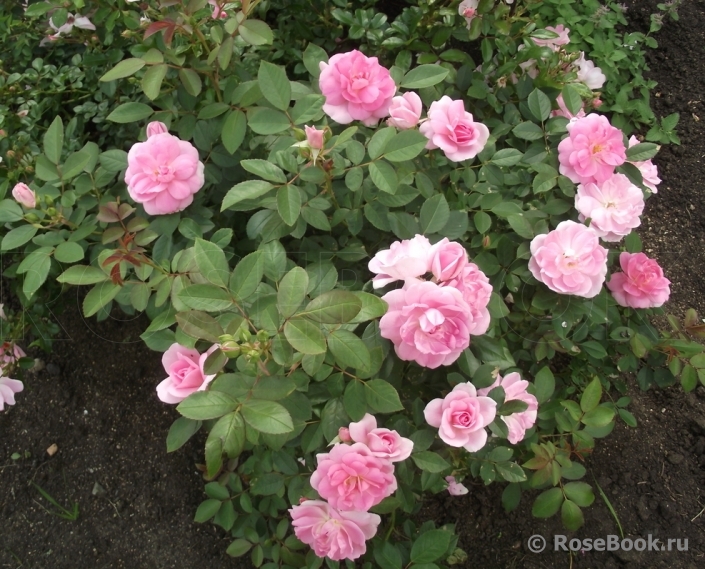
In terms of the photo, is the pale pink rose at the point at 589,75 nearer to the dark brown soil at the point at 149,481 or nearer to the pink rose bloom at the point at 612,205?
the pink rose bloom at the point at 612,205

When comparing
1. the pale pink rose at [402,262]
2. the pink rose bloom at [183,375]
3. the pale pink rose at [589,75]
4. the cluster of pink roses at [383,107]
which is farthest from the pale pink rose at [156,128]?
the pale pink rose at [589,75]

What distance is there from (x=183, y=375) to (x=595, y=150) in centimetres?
100

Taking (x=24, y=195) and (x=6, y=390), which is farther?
(x=6, y=390)

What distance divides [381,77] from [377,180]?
0.24 m

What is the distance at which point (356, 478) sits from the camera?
3.29ft

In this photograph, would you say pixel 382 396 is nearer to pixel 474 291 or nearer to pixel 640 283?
pixel 474 291

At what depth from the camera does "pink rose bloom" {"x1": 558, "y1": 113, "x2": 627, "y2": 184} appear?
1237 millimetres

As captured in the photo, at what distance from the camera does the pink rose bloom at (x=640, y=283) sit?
1.36 metres

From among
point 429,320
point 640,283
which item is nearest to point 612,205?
point 640,283

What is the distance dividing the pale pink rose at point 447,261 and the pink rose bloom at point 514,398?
1.12 ft

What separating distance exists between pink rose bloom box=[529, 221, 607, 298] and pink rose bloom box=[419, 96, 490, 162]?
0.25 m

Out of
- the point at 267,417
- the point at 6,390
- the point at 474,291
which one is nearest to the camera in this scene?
the point at 267,417

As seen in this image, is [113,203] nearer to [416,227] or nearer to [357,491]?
[416,227]

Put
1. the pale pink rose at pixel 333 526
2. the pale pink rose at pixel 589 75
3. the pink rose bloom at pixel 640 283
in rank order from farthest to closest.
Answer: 1. the pale pink rose at pixel 589 75
2. the pink rose bloom at pixel 640 283
3. the pale pink rose at pixel 333 526
